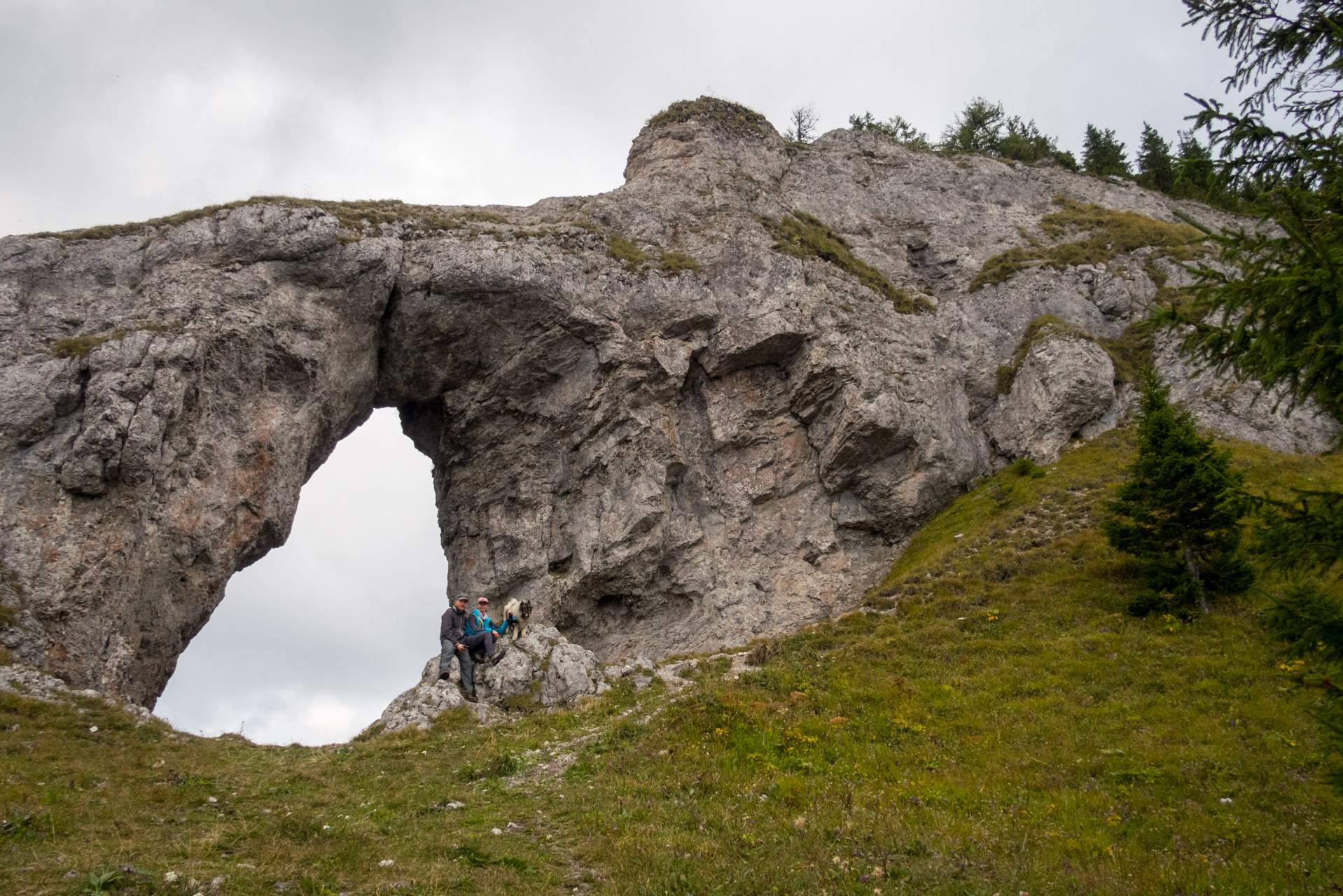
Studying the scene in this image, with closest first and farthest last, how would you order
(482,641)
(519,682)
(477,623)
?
(519,682)
(482,641)
(477,623)

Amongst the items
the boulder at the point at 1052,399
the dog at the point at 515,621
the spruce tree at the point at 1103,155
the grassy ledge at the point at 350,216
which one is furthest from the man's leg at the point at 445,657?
the spruce tree at the point at 1103,155

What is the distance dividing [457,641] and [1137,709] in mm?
16921

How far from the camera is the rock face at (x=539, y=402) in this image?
2288 cm

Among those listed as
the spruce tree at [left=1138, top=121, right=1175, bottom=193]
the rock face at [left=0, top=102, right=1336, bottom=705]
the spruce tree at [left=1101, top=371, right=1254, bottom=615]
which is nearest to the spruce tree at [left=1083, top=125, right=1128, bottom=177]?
the spruce tree at [left=1138, top=121, right=1175, bottom=193]

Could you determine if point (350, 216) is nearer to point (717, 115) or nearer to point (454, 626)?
point (454, 626)

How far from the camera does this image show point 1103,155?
56406 mm

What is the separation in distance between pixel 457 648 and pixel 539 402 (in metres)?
11.7

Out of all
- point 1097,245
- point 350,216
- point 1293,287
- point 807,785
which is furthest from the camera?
point 1097,245

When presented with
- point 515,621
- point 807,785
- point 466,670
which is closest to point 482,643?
point 466,670

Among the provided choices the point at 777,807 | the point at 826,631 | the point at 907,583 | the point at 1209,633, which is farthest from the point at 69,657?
the point at 1209,633

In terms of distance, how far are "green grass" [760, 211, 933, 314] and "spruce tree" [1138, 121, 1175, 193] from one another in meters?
27.0

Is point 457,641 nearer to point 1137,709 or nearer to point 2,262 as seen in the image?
point 1137,709

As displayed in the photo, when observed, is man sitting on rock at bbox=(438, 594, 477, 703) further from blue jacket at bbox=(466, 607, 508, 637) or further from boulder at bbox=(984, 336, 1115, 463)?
boulder at bbox=(984, 336, 1115, 463)

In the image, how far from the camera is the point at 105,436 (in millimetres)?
22312
